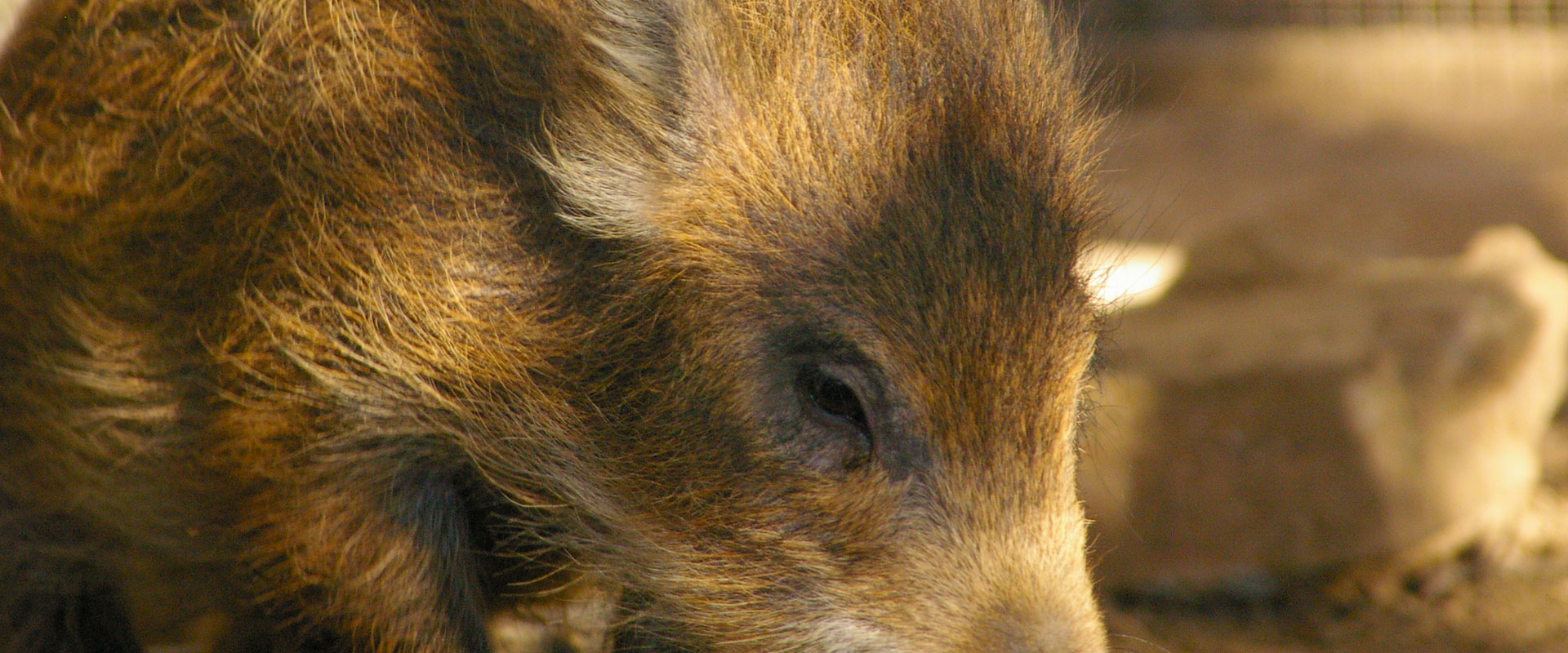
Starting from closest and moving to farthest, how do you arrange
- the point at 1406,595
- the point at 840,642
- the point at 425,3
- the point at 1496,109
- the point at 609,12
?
the point at 840,642 → the point at 609,12 → the point at 425,3 → the point at 1406,595 → the point at 1496,109

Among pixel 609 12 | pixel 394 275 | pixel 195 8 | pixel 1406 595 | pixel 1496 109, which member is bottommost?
pixel 1406 595

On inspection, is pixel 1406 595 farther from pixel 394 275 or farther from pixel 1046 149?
pixel 394 275

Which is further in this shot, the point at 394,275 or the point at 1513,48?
the point at 1513,48

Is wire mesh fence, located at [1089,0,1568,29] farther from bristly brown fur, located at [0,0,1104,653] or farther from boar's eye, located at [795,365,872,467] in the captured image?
boar's eye, located at [795,365,872,467]

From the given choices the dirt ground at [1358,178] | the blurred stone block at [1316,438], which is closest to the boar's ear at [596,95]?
the dirt ground at [1358,178]

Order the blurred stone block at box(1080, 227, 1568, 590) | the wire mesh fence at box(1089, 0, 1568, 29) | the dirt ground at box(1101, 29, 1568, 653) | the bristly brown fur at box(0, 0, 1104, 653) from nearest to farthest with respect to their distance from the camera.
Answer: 1. the bristly brown fur at box(0, 0, 1104, 653)
2. the dirt ground at box(1101, 29, 1568, 653)
3. the blurred stone block at box(1080, 227, 1568, 590)
4. the wire mesh fence at box(1089, 0, 1568, 29)

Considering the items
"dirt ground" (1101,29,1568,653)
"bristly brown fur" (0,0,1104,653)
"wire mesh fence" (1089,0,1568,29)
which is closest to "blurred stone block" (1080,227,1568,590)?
"dirt ground" (1101,29,1568,653)

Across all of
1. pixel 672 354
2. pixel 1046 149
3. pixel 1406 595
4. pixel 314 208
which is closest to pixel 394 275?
pixel 314 208
